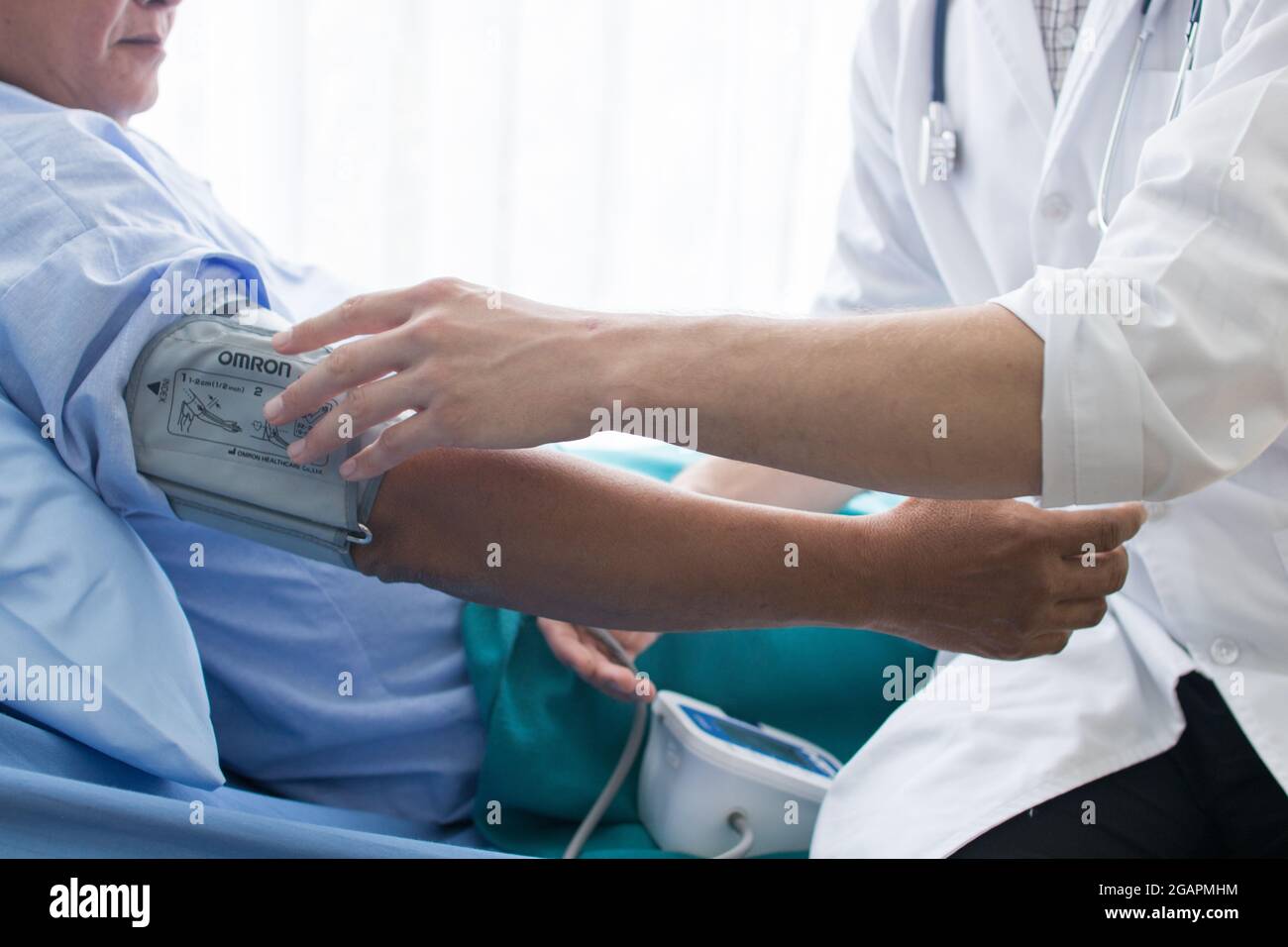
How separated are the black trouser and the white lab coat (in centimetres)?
2

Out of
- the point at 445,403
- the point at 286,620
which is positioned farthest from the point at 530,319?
the point at 286,620

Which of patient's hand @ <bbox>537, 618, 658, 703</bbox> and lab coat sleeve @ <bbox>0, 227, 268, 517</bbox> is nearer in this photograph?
lab coat sleeve @ <bbox>0, 227, 268, 517</bbox>

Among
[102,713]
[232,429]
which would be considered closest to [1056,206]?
[232,429]

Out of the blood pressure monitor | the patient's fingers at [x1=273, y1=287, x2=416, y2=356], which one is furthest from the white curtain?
the patient's fingers at [x1=273, y1=287, x2=416, y2=356]

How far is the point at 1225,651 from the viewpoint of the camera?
3.14 ft

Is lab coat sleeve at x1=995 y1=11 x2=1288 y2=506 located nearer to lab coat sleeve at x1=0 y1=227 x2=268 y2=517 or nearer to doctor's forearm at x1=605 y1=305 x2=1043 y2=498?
doctor's forearm at x1=605 y1=305 x2=1043 y2=498

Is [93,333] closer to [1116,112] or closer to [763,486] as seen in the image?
[763,486]

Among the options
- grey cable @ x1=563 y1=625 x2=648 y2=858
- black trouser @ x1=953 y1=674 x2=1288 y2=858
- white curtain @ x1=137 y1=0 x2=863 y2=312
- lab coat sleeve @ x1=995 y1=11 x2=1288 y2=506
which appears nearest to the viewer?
lab coat sleeve @ x1=995 y1=11 x2=1288 y2=506

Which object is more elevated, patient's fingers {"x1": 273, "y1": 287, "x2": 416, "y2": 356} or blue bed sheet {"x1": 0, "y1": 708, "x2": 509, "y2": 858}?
patient's fingers {"x1": 273, "y1": 287, "x2": 416, "y2": 356}

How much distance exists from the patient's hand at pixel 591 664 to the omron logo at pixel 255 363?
34cm

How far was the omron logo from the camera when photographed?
0.84 meters

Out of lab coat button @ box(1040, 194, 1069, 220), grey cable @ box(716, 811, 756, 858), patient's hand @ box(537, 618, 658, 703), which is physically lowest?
grey cable @ box(716, 811, 756, 858)

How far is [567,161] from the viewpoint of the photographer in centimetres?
277

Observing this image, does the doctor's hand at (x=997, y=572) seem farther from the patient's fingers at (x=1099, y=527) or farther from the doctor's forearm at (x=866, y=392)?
the doctor's forearm at (x=866, y=392)
